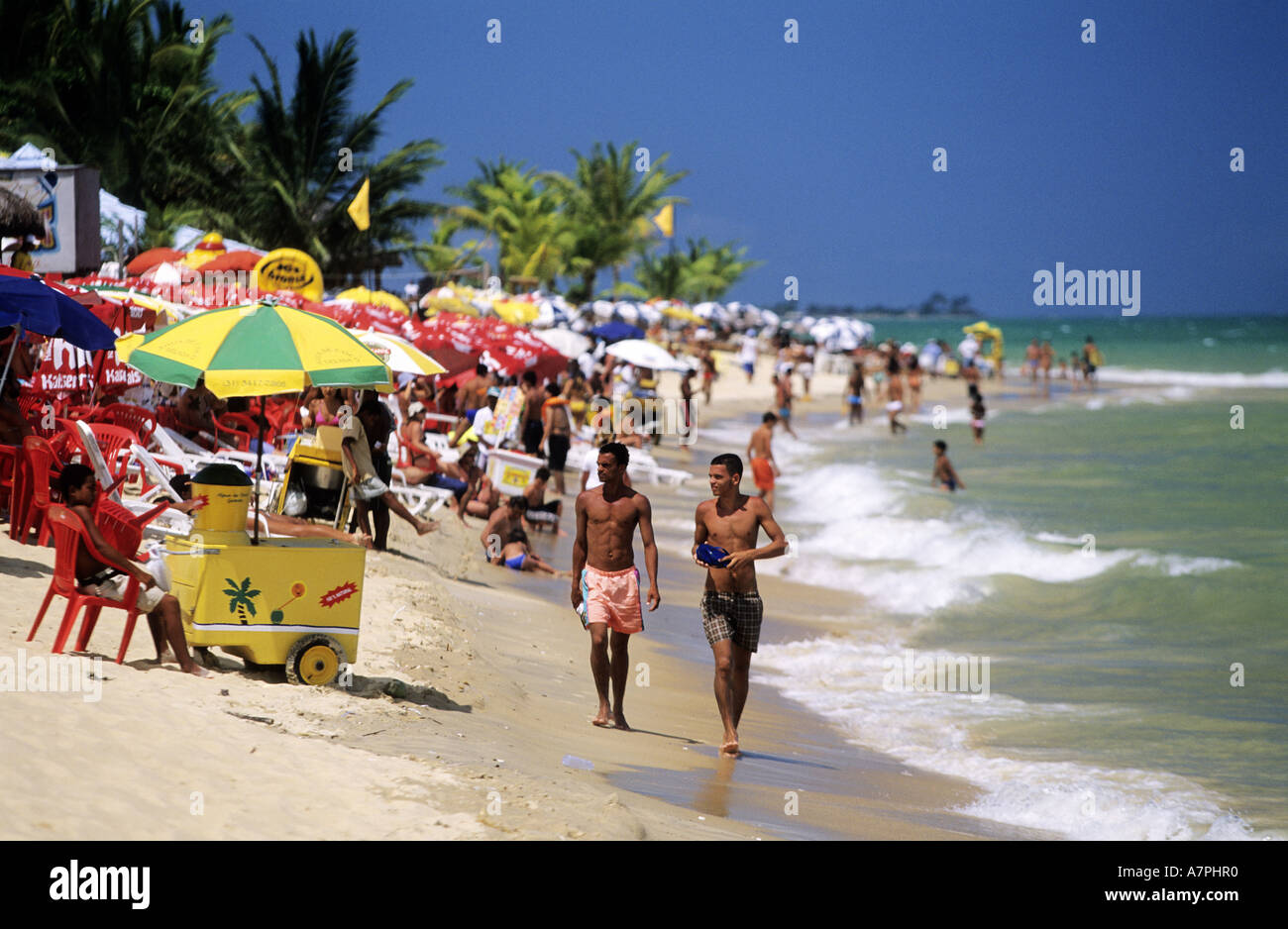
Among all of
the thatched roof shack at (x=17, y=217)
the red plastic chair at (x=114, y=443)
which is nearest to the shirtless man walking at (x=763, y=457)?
the red plastic chair at (x=114, y=443)

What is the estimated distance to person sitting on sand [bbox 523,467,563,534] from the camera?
13.7m

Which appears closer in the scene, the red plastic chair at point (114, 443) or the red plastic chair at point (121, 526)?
the red plastic chair at point (121, 526)

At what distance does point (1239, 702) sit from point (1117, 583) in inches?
177

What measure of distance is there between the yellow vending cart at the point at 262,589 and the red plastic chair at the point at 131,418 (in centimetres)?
417

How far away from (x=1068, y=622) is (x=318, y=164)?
2124 centimetres

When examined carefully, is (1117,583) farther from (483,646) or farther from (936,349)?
(936,349)

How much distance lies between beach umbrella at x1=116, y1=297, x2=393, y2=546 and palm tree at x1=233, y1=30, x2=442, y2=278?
21.6 meters

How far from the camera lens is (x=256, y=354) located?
642 cm

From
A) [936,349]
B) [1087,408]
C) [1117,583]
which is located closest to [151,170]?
[1117,583]

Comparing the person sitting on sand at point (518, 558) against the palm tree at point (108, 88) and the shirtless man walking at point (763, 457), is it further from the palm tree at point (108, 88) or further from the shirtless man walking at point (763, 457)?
the palm tree at point (108, 88)

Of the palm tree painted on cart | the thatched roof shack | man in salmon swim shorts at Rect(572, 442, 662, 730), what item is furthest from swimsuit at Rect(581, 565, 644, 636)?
the thatched roof shack

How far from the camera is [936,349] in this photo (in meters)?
54.6

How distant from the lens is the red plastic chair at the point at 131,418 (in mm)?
10328

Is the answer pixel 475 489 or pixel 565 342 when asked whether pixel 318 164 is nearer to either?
pixel 565 342
